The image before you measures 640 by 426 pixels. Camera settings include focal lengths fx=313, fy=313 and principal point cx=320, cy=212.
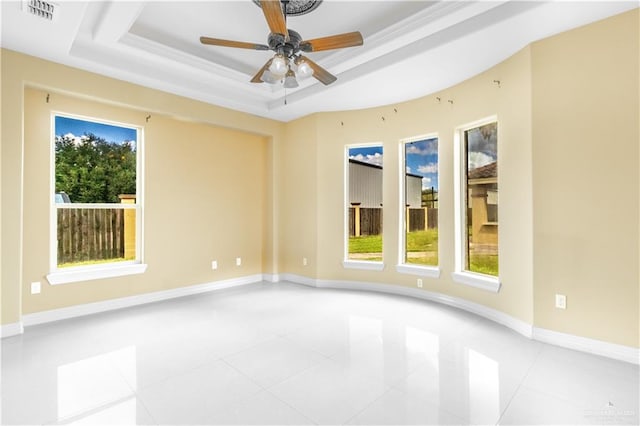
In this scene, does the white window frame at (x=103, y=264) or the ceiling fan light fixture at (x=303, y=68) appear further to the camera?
the white window frame at (x=103, y=264)

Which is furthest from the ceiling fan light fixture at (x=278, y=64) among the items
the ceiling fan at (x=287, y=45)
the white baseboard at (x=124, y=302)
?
the white baseboard at (x=124, y=302)

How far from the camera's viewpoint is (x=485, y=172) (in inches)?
154

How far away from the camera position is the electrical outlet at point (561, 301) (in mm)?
2914

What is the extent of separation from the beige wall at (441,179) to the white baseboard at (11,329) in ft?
0.33

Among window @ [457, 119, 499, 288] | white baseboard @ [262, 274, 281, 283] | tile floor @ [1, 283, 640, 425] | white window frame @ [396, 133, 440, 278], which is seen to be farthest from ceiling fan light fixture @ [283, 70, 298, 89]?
white baseboard @ [262, 274, 281, 283]

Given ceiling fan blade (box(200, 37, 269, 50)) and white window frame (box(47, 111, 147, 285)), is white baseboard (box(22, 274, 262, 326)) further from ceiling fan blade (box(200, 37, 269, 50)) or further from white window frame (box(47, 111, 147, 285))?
ceiling fan blade (box(200, 37, 269, 50))

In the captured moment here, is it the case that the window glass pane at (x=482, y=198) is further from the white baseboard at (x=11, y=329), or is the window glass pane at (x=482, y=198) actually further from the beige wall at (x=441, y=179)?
the white baseboard at (x=11, y=329)

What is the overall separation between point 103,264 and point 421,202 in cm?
454

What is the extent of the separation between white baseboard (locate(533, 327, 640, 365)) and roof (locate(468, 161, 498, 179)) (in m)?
1.78

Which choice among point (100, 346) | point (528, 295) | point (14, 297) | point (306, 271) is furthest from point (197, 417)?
point (306, 271)

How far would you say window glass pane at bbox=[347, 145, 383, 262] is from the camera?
5.12 metres

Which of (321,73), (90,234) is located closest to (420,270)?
(321,73)

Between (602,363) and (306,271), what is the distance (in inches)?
152

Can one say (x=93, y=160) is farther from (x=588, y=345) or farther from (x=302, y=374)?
(x=588, y=345)
